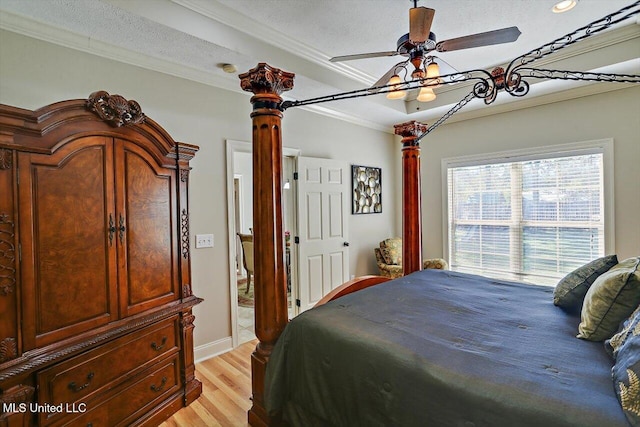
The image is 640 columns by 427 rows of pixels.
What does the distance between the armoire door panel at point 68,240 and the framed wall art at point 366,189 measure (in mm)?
3146

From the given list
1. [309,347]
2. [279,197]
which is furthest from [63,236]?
[309,347]

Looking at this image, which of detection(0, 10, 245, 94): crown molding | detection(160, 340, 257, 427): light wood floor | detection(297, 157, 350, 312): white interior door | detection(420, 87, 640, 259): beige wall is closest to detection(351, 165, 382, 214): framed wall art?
detection(297, 157, 350, 312): white interior door

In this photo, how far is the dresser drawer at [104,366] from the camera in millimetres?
1556

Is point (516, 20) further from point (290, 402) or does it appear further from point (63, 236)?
point (63, 236)

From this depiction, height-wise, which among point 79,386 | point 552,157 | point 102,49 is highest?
point 102,49

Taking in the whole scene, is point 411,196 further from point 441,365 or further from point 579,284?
→ point 441,365

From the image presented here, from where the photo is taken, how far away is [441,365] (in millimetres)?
1197

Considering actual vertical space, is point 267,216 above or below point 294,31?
below

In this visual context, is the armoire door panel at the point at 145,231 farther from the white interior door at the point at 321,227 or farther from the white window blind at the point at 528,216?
the white window blind at the point at 528,216

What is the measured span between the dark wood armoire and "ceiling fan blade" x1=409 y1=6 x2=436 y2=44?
5.51 feet

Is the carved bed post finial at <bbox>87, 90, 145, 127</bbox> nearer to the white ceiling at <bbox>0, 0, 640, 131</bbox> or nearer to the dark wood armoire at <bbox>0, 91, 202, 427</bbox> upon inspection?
the dark wood armoire at <bbox>0, 91, 202, 427</bbox>

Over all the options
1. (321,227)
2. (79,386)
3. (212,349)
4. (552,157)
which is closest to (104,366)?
(79,386)

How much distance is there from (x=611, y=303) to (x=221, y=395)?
245 centimetres

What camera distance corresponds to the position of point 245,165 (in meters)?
6.62
